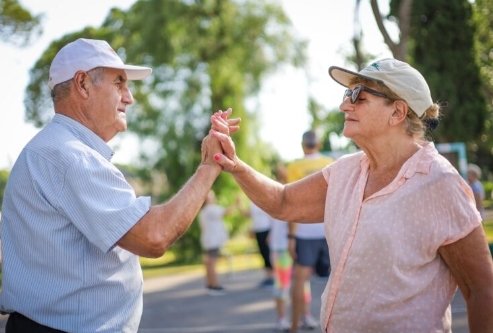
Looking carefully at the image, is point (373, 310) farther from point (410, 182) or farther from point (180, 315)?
point (180, 315)

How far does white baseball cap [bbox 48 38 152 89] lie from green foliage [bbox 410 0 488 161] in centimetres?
2907

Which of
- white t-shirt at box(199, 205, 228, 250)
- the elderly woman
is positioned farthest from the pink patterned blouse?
white t-shirt at box(199, 205, 228, 250)

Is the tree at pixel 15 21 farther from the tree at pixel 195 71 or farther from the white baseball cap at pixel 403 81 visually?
the white baseball cap at pixel 403 81

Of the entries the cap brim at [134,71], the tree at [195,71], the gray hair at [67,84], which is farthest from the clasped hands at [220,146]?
the tree at [195,71]

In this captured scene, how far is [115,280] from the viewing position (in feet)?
10.3

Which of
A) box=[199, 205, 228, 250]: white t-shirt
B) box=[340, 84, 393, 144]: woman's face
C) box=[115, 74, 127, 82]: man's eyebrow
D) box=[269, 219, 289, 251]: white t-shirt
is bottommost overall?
box=[199, 205, 228, 250]: white t-shirt

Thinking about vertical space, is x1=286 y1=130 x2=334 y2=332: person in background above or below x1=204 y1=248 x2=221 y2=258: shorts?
above

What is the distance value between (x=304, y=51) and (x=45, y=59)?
10267 mm

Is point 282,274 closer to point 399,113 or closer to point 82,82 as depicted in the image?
point 399,113

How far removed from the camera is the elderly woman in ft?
10.8

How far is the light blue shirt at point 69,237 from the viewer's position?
3.03 m

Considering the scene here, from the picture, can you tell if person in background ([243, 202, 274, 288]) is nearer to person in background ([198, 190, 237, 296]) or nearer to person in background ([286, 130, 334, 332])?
person in background ([198, 190, 237, 296])

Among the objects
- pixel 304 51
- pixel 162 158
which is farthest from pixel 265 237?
pixel 304 51

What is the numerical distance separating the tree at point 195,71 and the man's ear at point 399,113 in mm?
21115
